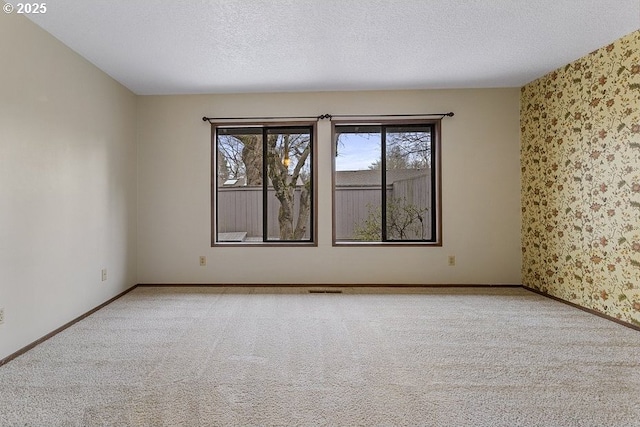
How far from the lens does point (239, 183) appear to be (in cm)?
428

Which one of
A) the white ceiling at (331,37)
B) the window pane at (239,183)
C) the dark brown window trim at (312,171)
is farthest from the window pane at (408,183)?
the window pane at (239,183)

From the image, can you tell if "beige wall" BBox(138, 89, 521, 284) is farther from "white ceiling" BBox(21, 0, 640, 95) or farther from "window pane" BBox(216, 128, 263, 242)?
"white ceiling" BBox(21, 0, 640, 95)

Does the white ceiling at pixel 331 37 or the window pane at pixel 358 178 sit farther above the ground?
the white ceiling at pixel 331 37

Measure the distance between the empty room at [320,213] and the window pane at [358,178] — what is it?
25mm

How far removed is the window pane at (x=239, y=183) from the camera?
14.0ft

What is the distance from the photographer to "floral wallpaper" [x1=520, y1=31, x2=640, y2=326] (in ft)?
9.04

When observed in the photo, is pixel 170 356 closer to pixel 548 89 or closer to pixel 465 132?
pixel 465 132

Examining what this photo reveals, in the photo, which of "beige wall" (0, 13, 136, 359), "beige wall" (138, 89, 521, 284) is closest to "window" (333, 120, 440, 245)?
"beige wall" (138, 89, 521, 284)

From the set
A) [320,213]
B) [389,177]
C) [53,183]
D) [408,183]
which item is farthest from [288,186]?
[53,183]

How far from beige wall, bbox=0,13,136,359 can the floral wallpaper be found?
454 cm

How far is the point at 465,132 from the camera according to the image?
13.2 feet

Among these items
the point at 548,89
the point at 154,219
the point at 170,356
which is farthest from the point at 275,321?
the point at 548,89

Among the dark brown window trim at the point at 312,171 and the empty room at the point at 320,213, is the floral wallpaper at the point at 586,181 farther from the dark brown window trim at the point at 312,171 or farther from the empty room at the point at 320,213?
the dark brown window trim at the point at 312,171

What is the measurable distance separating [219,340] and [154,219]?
2206 millimetres
